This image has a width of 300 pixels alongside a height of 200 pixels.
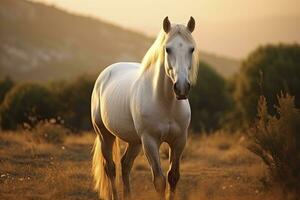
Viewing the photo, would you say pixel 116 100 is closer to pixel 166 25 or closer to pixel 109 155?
pixel 109 155

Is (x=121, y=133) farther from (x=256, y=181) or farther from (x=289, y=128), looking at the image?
(x=256, y=181)

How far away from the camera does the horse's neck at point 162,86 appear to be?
18.3 feet

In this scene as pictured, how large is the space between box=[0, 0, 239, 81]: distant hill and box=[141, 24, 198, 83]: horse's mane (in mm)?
51849

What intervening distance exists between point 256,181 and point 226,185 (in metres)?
0.69

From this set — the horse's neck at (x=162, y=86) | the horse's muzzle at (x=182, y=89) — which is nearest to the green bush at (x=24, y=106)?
the horse's neck at (x=162, y=86)

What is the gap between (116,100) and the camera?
21.6 feet

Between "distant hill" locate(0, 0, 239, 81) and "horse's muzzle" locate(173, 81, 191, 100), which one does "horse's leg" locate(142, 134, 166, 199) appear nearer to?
"horse's muzzle" locate(173, 81, 191, 100)

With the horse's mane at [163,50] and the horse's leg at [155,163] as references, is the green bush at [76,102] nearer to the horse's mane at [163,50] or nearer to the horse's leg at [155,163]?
the horse's mane at [163,50]

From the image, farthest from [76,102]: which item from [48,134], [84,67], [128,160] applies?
[84,67]

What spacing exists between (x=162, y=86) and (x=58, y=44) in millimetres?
66222

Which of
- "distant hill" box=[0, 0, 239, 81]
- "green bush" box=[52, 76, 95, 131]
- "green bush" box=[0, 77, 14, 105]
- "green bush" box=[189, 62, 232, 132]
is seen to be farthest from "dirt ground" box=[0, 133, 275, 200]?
"distant hill" box=[0, 0, 239, 81]

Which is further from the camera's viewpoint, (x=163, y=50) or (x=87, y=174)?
(x=87, y=174)

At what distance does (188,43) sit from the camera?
5.20m

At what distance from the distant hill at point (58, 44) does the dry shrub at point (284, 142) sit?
169ft
